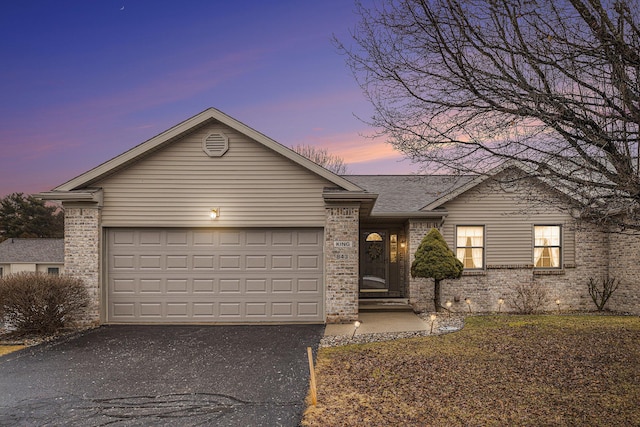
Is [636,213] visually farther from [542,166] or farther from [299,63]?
[299,63]

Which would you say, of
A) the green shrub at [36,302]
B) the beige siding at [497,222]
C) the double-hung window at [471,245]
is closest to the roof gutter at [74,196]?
the green shrub at [36,302]

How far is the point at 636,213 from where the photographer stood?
4801mm

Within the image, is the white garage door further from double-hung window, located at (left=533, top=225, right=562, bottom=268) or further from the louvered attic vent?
double-hung window, located at (left=533, top=225, right=562, bottom=268)

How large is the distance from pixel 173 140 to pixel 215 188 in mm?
1670

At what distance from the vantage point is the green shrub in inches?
372

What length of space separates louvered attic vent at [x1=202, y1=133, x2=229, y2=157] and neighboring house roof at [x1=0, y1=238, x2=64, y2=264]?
25473 mm

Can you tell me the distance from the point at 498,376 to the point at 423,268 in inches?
241

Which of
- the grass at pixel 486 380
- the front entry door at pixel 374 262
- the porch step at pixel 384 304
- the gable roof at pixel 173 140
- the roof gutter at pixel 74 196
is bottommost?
the porch step at pixel 384 304

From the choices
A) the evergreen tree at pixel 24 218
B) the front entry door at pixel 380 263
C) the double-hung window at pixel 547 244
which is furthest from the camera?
the evergreen tree at pixel 24 218

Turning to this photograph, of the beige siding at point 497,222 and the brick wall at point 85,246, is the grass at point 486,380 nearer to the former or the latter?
the beige siding at point 497,222

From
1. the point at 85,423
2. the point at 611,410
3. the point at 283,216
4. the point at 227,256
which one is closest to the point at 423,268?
the point at 283,216

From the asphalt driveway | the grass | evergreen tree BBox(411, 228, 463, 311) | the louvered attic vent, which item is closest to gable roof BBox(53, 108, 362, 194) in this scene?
the louvered attic vent

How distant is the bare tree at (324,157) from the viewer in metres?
33.6

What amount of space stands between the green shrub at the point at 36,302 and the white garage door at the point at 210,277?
1.11m
